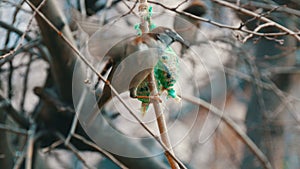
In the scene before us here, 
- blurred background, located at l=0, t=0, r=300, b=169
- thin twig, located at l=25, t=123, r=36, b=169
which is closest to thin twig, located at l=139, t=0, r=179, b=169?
blurred background, located at l=0, t=0, r=300, b=169

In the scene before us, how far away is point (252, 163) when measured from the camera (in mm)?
2008

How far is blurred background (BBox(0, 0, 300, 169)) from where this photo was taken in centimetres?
124

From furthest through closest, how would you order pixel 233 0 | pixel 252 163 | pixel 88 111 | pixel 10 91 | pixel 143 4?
pixel 252 163 < pixel 10 91 < pixel 233 0 < pixel 88 111 < pixel 143 4

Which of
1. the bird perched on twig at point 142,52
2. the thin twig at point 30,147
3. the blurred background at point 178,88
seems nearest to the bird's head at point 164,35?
the bird perched on twig at point 142,52

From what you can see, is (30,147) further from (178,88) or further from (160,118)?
(160,118)

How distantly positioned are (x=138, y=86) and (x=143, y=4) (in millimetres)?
120

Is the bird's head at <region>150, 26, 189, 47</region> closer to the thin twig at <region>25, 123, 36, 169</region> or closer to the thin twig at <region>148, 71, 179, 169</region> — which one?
the thin twig at <region>148, 71, 179, 169</region>

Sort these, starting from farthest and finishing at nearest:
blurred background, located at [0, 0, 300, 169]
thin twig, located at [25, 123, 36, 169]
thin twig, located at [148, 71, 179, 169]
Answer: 1. thin twig, located at [25, 123, 36, 169]
2. blurred background, located at [0, 0, 300, 169]
3. thin twig, located at [148, 71, 179, 169]

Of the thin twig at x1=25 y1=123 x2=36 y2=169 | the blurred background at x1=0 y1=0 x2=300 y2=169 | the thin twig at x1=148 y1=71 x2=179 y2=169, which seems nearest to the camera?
the thin twig at x1=148 y1=71 x2=179 y2=169

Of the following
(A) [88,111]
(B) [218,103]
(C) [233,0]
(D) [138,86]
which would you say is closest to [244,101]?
(C) [233,0]

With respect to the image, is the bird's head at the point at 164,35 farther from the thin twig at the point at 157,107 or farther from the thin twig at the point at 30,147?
the thin twig at the point at 30,147

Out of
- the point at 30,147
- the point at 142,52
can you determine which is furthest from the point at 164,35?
the point at 30,147

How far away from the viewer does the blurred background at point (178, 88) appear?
124 cm

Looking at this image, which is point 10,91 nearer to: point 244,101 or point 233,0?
point 233,0
